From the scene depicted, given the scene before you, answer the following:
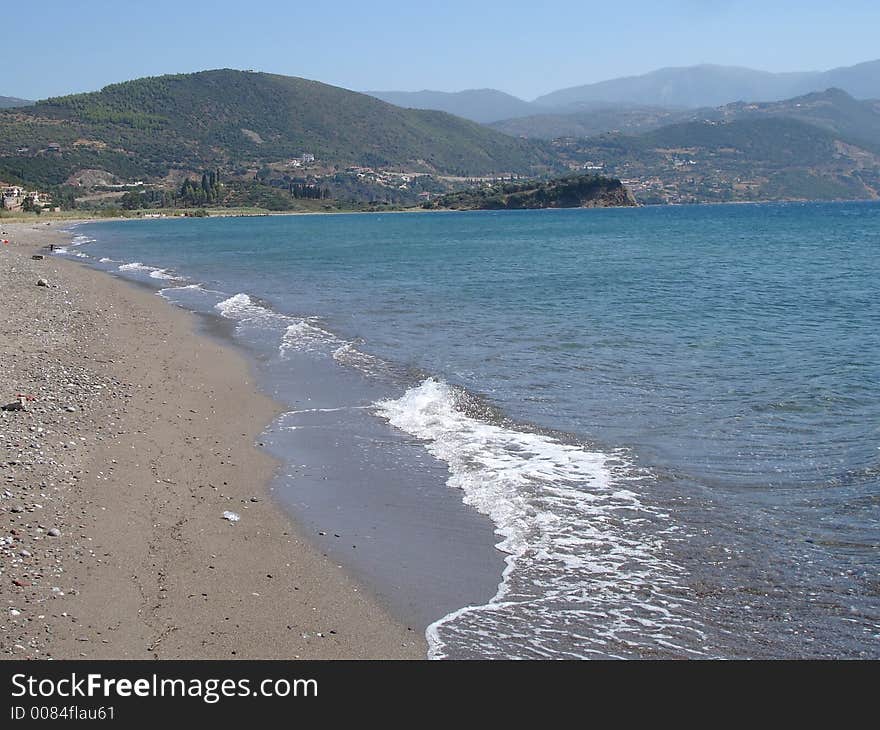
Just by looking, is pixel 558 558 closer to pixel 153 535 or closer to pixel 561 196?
pixel 153 535

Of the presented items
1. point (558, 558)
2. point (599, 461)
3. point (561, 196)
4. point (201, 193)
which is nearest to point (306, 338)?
point (599, 461)

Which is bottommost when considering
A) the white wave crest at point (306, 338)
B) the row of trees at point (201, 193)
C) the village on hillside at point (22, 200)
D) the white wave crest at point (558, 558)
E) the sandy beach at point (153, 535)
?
the white wave crest at point (558, 558)

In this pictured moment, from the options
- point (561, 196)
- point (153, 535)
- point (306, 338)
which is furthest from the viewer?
point (561, 196)

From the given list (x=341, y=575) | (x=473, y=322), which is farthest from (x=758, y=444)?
(x=473, y=322)

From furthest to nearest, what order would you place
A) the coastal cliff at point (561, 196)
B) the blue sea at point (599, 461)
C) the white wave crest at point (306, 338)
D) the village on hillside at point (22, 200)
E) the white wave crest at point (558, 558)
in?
the coastal cliff at point (561, 196) → the village on hillside at point (22, 200) → the white wave crest at point (306, 338) → the blue sea at point (599, 461) → the white wave crest at point (558, 558)

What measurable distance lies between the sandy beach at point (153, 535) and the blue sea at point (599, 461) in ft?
1.92

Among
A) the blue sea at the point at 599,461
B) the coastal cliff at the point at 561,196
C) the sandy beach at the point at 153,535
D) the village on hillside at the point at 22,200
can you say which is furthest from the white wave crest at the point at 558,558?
the coastal cliff at the point at 561,196

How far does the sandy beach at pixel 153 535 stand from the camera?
665 centimetres

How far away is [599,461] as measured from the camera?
11406mm

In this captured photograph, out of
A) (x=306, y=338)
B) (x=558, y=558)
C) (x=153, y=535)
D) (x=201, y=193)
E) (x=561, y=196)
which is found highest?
(x=201, y=193)

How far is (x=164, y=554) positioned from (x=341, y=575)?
1779 mm

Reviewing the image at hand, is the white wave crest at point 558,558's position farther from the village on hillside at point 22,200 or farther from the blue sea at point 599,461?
the village on hillside at point 22,200

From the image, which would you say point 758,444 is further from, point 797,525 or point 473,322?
point 473,322

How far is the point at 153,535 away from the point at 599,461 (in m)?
5.79
